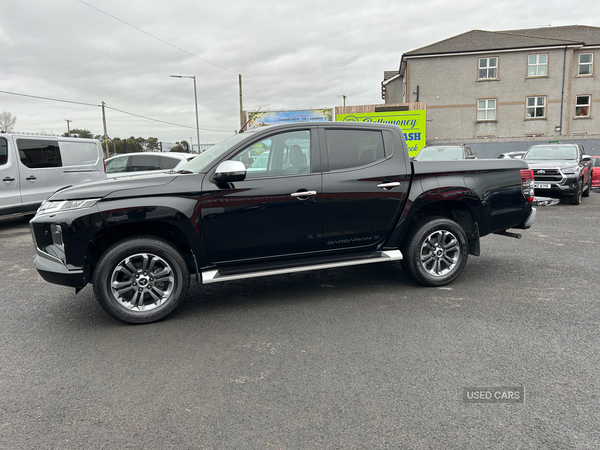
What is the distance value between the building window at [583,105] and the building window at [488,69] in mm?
6239

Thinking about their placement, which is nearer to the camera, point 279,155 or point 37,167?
point 279,155

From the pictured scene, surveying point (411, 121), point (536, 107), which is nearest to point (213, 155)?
point (411, 121)

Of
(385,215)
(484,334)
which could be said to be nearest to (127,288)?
(385,215)

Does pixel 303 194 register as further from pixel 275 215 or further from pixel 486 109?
pixel 486 109

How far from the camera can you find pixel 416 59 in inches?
1280

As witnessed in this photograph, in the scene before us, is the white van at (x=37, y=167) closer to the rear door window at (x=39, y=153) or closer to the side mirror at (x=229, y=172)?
the rear door window at (x=39, y=153)

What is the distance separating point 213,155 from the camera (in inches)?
182

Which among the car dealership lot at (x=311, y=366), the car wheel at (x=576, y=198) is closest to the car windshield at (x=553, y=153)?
the car wheel at (x=576, y=198)

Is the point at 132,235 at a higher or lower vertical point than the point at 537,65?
lower

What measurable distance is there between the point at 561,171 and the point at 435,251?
30.3ft

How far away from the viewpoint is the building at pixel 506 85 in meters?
31.7

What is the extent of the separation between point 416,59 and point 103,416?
3407 centimetres

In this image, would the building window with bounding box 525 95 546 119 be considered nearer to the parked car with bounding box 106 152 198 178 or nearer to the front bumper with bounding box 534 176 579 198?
the front bumper with bounding box 534 176 579 198

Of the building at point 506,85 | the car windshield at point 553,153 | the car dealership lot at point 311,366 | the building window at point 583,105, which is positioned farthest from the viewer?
the building window at point 583,105
